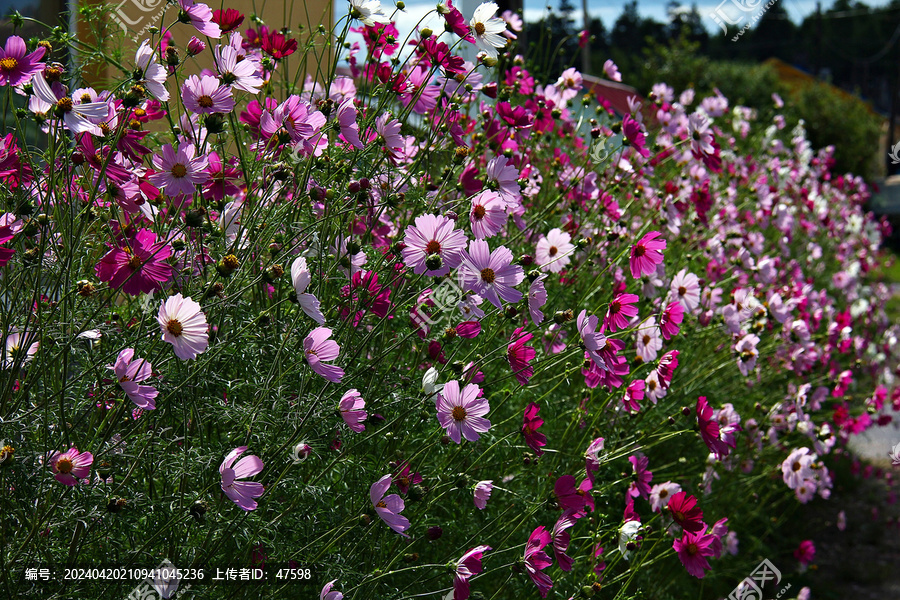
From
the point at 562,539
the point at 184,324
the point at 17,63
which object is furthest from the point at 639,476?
the point at 17,63

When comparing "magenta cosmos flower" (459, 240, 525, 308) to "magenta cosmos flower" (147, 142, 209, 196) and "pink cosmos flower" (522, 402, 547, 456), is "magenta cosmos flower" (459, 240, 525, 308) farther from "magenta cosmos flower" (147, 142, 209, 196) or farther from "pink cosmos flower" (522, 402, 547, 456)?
"magenta cosmos flower" (147, 142, 209, 196)

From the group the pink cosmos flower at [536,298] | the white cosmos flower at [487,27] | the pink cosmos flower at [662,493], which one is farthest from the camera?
the pink cosmos flower at [662,493]

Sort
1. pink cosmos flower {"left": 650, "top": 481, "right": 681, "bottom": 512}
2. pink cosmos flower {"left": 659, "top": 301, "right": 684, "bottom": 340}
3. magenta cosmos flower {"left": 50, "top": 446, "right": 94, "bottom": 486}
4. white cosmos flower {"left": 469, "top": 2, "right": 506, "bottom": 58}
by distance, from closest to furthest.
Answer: magenta cosmos flower {"left": 50, "top": 446, "right": 94, "bottom": 486}
white cosmos flower {"left": 469, "top": 2, "right": 506, "bottom": 58}
pink cosmos flower {"left": 659, "top": 301, "right": 684, "bottom": 340}
pink cosmos flower {"left": 650, "top": 481, "right": 681, "bottom": 512}

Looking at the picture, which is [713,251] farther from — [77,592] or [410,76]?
[77,592]

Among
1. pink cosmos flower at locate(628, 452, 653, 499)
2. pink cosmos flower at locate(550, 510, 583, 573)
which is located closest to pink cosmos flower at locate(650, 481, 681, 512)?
pink cosmos flower at locate(628, 452, 653, 499)

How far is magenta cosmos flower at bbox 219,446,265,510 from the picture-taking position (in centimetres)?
122

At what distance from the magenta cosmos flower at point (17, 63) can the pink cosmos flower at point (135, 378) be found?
1.67 ft

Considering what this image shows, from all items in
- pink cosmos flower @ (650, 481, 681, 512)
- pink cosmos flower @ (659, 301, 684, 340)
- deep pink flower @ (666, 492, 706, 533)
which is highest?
pink cosmos flower @ (659, 301, 684, 340)

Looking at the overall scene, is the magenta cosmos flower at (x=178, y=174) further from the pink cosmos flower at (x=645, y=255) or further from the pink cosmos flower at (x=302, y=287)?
the pink cosmos flower at (x=645, y=255)

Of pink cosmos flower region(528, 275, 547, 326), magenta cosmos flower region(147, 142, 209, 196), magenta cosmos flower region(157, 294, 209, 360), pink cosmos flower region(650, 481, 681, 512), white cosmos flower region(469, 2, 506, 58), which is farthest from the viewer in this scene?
pink cosmos flower region(650, 481, 681, 512)

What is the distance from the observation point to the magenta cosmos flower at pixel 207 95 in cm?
148

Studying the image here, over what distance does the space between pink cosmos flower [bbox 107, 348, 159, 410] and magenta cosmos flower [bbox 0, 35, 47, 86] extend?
1.67 ft

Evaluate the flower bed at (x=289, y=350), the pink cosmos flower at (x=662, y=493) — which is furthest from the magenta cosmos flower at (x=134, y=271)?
the pink cosmos flower at (x=662, y=493)

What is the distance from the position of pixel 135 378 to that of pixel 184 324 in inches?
7.3
